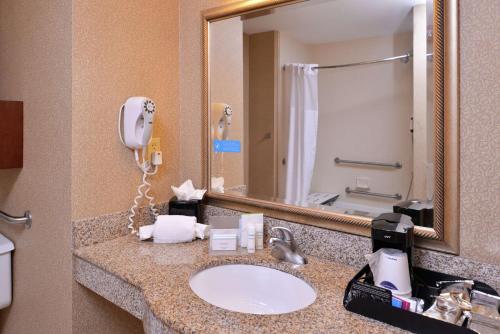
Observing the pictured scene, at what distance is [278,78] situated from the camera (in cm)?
129

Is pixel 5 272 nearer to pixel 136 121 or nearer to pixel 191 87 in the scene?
pixel 136 121

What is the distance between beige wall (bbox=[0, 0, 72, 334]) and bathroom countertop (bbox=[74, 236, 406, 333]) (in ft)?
0.66

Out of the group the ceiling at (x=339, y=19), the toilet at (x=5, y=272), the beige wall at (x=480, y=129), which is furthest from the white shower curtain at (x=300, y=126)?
the toilet at (x=5, y=272)

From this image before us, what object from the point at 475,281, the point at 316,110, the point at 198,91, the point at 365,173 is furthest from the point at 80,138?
the point at 475,281

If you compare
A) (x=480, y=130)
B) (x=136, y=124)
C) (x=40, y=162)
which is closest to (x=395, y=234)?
(x=480, y=130)

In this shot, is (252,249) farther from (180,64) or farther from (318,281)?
(180,64)

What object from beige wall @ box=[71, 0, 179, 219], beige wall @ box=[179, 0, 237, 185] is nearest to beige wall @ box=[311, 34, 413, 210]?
beige wall @ box=[179, 0, 237, 185]

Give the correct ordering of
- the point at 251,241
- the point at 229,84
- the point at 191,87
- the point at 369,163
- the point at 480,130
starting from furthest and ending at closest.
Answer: the point at 191,87 → the point at 229,84 → the point at 251,241 → the point at 369,163 → the point at 480,130

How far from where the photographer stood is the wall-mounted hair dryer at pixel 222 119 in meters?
1.45

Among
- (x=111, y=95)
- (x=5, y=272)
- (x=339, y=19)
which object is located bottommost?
(x=5, y=272)

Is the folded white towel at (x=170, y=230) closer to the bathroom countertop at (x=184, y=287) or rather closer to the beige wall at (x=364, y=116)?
the bathroom countertop at (x=184, y=287)

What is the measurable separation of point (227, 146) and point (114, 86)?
0.52 meters

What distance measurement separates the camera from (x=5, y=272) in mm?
1539

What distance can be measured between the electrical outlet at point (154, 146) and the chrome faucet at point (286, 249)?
0.67 meters
